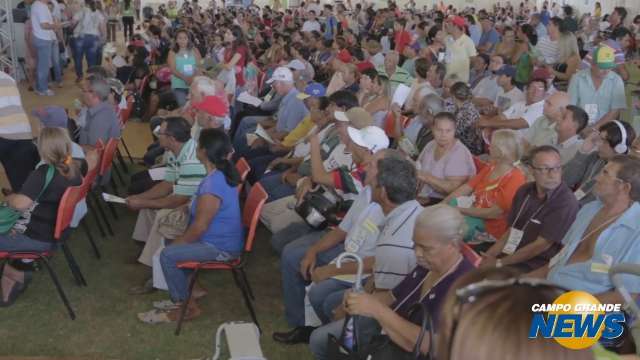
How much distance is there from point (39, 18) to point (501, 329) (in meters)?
11.4

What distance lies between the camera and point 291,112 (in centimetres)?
671

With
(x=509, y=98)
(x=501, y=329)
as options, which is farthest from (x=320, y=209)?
(x=509, y=98)

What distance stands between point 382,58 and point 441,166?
4.94 m

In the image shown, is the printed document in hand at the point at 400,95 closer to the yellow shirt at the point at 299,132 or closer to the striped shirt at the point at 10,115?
the yellow shirt at the point at 299,132

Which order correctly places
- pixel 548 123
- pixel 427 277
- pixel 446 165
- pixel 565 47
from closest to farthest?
pixel 427 277 < pixel 446 165 < pixel 548 123 < pixel 565 47

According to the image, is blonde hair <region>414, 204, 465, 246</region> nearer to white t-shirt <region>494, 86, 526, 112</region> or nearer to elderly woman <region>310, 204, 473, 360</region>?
elderly woman <region>310, 204, 473, 360</region>

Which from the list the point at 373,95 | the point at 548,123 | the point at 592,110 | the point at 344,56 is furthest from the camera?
the point at 344,56

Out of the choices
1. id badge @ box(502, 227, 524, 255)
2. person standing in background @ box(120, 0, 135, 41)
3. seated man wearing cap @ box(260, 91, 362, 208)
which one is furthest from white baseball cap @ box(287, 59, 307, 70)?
person standing in background @ box(120, 0, 135, 41)

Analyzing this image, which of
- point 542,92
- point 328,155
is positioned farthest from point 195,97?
point 542,92

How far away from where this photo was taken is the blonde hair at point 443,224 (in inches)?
102

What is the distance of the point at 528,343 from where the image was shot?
975mm

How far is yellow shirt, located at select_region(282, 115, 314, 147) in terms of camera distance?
6312 mm

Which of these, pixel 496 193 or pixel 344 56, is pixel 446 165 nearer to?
pixel 496 193

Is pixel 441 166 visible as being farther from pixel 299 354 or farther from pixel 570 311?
pixel 570 311
